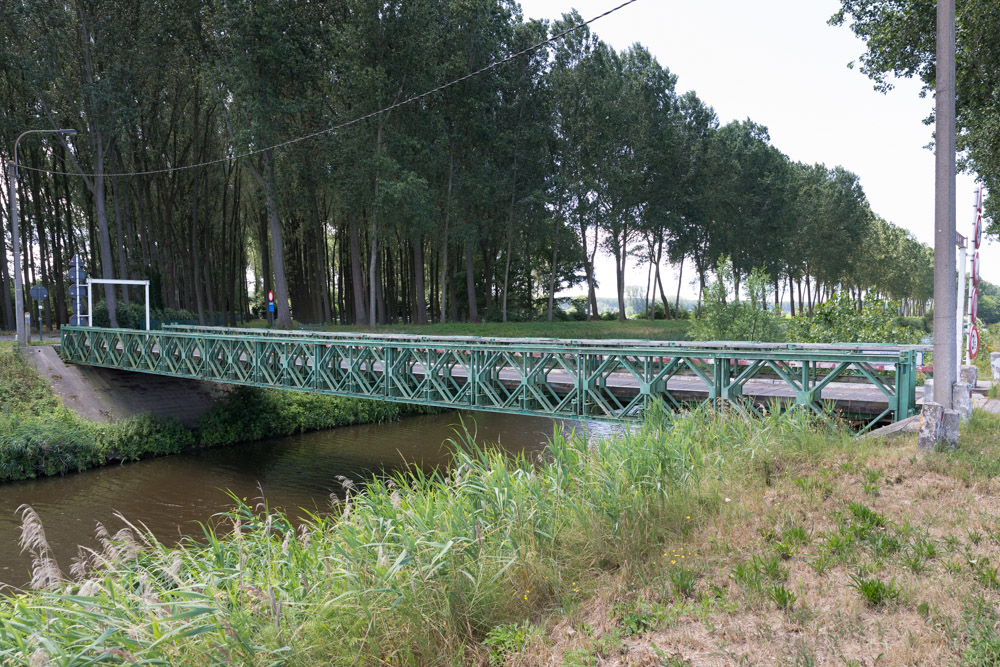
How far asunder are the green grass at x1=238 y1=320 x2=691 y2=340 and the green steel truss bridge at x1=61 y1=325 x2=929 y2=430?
968 centimetres

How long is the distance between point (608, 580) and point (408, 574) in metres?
1.44

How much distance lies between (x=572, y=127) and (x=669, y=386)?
28.3 meters

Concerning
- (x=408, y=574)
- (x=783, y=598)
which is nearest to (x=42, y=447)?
(x=408, y=574)

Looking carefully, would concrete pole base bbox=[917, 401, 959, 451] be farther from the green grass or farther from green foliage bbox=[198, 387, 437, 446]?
the green grass

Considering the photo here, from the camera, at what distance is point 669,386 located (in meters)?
13.1

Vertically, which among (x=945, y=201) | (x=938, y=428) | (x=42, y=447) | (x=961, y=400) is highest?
(x=945, y=201)

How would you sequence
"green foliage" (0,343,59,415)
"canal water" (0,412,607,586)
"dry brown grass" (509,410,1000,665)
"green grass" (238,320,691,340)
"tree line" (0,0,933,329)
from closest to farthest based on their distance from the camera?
1. "dry brown grass" (509,410,1000,665)
2. "canal water" (0,412,607,586)
3. "green foliage" (0,343,59,415)
4. "tree line" (0,0,933,329)
5. "green grass" (238,320,691,340)

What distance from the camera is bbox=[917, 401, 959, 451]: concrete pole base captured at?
6.81 metres

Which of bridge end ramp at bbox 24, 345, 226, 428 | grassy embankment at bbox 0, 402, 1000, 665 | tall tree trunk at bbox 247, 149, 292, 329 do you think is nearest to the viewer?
grassy embankment at bbox 0, 402, 1000, 665

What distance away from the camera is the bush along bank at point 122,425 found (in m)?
18.3

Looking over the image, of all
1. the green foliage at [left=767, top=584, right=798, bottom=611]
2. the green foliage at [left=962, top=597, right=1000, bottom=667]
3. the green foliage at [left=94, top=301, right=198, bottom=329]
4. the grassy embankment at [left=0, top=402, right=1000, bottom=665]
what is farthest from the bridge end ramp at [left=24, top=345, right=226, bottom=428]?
the green foliage at [left=962, top=597, right=1000, bottom=667]

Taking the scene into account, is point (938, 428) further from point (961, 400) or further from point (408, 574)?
point (408, 574)

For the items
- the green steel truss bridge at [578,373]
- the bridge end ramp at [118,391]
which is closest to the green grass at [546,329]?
the bridge end ramp at [118,391]

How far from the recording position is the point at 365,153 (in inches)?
1141
